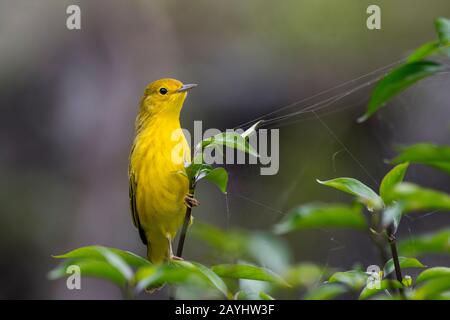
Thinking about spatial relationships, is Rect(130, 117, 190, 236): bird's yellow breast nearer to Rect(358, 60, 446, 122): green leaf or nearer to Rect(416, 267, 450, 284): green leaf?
Rect(416, 267, 450, 284): green leaf

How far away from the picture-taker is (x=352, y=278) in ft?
5.15

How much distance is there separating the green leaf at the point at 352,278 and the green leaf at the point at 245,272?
0.14 m

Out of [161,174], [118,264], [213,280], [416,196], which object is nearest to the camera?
→ [416,196]

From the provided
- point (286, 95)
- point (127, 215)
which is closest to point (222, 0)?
point (286, 95)

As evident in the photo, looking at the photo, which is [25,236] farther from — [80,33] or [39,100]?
[80,33]

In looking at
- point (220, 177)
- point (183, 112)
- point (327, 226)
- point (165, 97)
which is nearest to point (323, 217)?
point (327, 226)

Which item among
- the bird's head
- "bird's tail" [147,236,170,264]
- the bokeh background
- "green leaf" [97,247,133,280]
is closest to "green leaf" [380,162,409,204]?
"green leaf" [97,247,133,280]

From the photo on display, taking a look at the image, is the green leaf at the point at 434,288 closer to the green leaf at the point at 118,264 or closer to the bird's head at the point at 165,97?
the green leaf at the point at 118,264

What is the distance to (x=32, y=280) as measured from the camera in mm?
6848

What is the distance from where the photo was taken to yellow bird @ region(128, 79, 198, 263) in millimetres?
3684

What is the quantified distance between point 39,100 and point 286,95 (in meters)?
Result: 2.90

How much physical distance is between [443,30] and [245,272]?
78 centimetres

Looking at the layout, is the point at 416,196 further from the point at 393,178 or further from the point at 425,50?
the point at 393,178

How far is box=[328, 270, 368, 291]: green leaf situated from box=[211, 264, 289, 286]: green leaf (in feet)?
0.46
